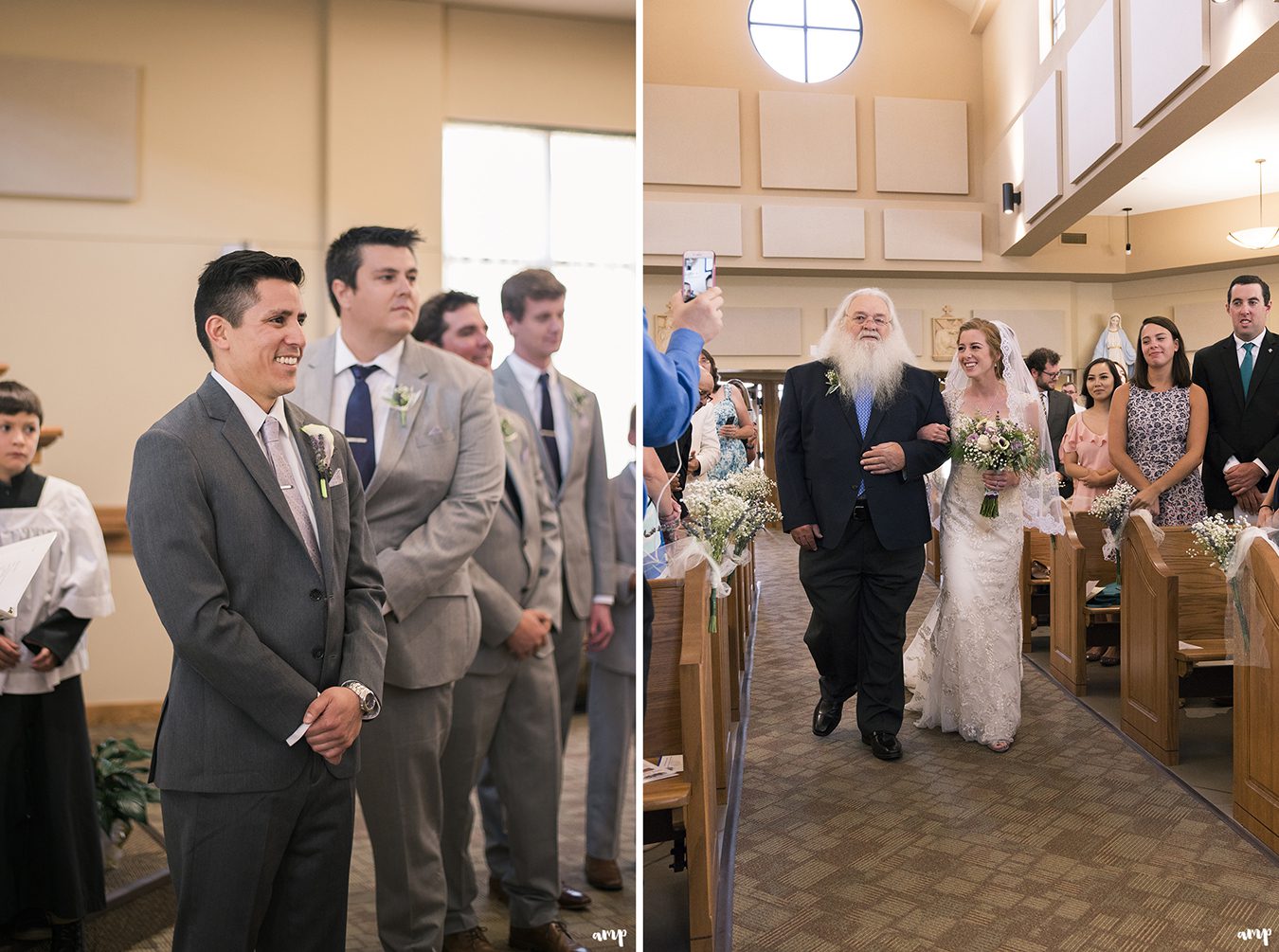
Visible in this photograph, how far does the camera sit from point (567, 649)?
1.65 meters

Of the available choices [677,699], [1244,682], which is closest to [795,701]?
[1244,682]

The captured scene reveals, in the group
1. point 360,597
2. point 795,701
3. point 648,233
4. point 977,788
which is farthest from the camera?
point 648,233

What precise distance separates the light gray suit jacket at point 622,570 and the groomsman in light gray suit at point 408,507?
0.22 meters

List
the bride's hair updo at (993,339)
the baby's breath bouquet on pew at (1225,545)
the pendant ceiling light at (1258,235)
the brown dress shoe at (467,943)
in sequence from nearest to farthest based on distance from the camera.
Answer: the brown dress shoe at (467,943)
the baby's breath bouquet on pew at (1225,545)
the bride's hair updo at (993,339)
the pendant ceiling light at (1258,235)

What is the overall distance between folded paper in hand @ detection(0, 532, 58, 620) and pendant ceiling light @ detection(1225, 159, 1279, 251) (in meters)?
5.59

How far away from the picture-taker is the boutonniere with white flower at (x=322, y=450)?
54.2 inches

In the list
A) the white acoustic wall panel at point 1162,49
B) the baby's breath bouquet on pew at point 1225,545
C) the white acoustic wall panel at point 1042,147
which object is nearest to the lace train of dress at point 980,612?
the baby's breath bouquet on pew at point 1225,545

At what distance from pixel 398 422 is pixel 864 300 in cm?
257

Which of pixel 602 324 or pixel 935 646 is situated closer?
pixel 602 324

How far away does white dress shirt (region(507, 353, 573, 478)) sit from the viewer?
1.58 metres

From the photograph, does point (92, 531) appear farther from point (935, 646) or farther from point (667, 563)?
point (935, 646)

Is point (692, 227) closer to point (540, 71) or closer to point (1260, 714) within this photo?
point (1260, 714)

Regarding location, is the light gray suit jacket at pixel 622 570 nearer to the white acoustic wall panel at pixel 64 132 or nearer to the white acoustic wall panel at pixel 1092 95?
the white acoustic wall panel at pixel 64 132

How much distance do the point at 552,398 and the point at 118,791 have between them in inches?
35.8
